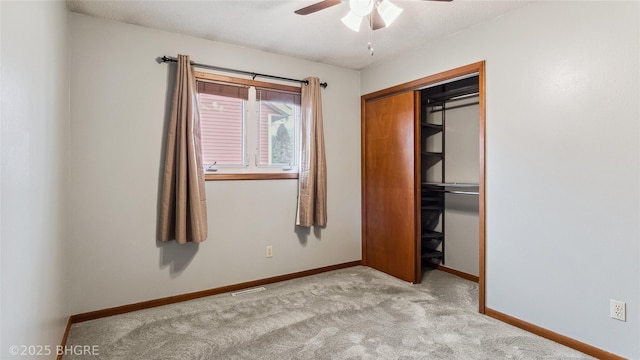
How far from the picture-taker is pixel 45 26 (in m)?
1.62

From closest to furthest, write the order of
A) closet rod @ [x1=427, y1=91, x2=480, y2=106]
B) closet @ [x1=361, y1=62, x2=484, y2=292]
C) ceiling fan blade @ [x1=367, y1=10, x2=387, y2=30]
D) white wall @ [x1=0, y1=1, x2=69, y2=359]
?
white wall @ [x1=0, y1=1, x2=69, y2=359] → ceiling fan blade @ [x1=367, y1=10, x2=387, y2=30] → closet @ [x1=361, y1=62, x2=484, y2=292] → closet rod @ [x1=427, y1=91, x2=480, y2=106]

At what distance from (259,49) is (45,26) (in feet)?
6.10

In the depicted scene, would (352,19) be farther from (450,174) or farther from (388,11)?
(450,174)

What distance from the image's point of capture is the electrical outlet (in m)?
1.92

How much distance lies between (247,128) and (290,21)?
109cm

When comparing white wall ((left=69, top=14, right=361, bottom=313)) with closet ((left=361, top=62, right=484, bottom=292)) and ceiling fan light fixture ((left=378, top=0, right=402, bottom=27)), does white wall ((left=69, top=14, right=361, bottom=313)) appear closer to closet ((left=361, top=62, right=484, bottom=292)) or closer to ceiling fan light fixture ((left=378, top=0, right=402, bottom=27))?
closet ((left=361, top=62, right=484, bottom=292))

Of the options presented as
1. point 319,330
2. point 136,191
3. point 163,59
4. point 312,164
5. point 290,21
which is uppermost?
point 290,21

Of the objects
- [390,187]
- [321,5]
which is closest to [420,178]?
[390,187]

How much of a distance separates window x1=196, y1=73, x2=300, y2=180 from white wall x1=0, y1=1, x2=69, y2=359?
1.11 metres

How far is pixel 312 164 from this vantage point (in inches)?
135

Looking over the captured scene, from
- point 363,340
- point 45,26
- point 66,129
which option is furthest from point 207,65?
point 363,340

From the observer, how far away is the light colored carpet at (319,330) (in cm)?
206

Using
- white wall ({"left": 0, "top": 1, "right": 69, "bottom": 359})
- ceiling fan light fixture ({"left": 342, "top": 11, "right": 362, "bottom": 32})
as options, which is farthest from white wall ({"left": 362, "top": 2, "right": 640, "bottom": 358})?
white wall ({"left": 0, "top": 1, "right": 69, "bottom": 359})

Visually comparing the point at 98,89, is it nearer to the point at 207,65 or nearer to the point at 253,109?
the point at 207,65
